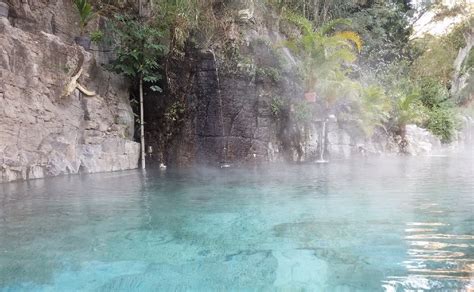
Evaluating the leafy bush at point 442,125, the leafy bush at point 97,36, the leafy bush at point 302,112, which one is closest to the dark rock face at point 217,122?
the leafy bush at point 302,112

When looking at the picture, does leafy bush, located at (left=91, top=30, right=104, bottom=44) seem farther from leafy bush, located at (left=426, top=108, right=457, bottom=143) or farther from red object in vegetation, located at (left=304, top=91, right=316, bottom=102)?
leafy bush, located at (left=426, top=108, right=457, bottom=143)

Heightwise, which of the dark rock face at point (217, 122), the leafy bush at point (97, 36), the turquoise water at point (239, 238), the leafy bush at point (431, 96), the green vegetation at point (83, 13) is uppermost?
the green vegetation at point (83, 13)

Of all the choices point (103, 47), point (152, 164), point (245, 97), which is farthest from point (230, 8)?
point (152, 164)

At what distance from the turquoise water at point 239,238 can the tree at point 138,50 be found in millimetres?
4489

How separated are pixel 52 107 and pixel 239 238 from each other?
6883mm

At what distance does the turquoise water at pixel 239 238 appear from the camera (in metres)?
2.53

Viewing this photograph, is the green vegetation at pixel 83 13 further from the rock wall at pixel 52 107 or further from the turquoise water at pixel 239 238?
the turquoise water at pixel 239 238

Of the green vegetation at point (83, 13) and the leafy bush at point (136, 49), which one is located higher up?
the green vegetation at point (83, 13)

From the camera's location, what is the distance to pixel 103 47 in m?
10.5

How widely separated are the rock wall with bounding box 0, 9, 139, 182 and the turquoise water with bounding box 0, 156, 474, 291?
1927mm

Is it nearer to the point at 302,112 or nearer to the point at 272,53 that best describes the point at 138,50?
the point at 272,53

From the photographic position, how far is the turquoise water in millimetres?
2529

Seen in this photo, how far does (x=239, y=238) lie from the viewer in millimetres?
3490

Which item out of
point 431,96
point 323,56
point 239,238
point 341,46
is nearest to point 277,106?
point 323,56
